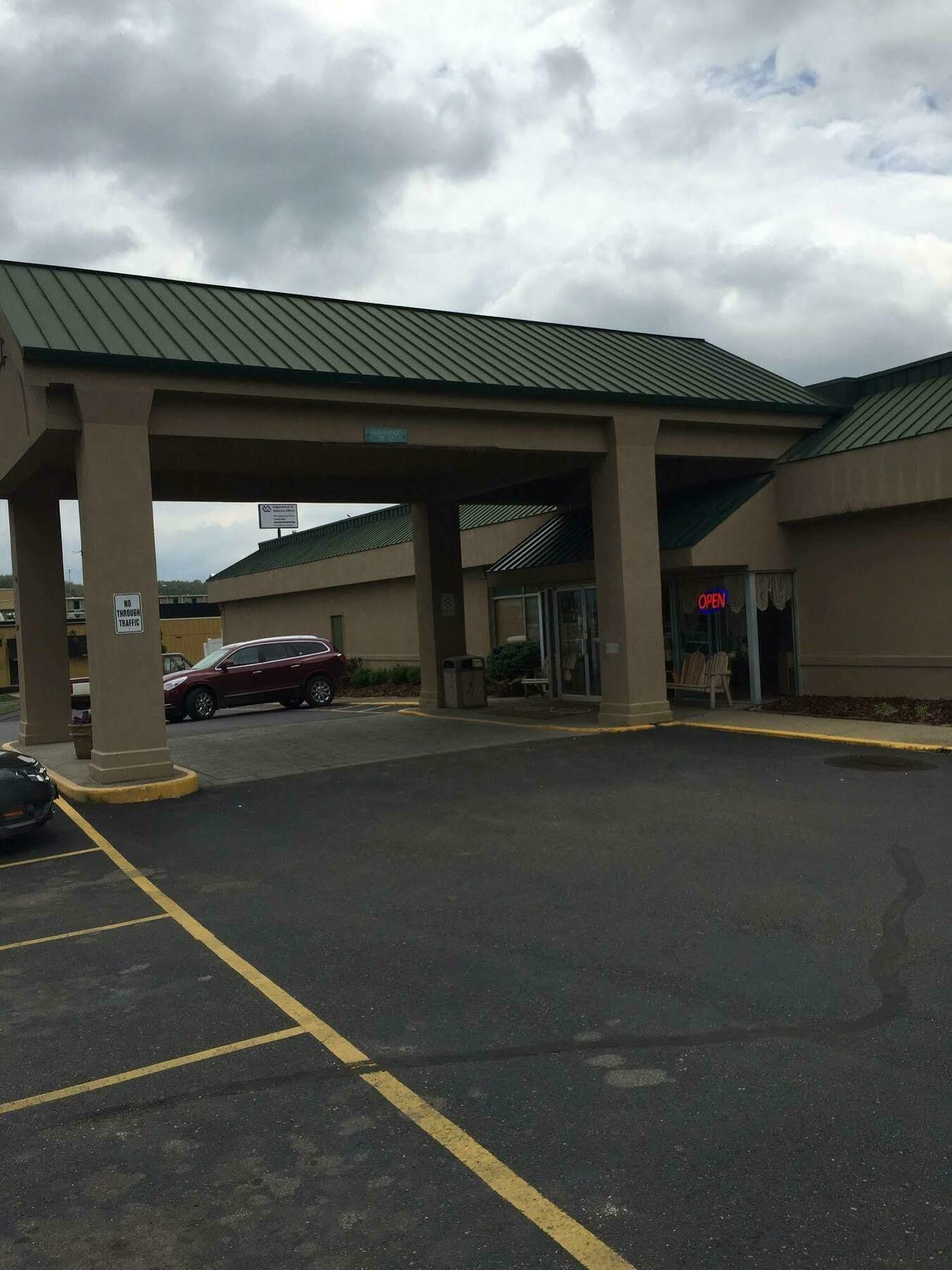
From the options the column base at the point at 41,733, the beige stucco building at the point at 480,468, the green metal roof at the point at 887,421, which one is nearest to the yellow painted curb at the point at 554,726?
the beige stucco building at the point at 480,468

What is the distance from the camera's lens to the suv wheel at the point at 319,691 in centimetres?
2486

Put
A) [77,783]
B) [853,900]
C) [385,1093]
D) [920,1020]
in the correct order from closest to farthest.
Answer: [385,1093]
[920,1020]
[853,900]
[77,783]

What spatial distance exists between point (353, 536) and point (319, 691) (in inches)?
416

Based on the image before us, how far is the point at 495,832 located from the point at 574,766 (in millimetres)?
3626

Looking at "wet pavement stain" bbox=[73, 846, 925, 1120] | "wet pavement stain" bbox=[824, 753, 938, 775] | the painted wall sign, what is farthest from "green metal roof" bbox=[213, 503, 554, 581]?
"wet pavement stain" bbox=[73, 846, 925, 1120]

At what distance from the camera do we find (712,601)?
726 inches

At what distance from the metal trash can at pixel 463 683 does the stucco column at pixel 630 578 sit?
470cm

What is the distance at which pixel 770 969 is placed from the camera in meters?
5.58

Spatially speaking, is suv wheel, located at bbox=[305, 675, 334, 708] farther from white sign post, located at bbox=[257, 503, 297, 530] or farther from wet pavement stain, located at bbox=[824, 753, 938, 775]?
wet pavement stain, located at bbox=[824, 753, 938, 775]

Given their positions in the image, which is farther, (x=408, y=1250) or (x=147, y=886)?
(x=147, y=886)

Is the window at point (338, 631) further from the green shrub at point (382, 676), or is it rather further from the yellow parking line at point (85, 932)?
the yellow parking line at point (85, 932)

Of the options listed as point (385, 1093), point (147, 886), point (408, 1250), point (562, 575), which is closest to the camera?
point (408, 1250)

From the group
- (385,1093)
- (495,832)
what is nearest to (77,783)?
(495,832)

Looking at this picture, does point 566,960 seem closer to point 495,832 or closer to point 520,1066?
point 520,1066
